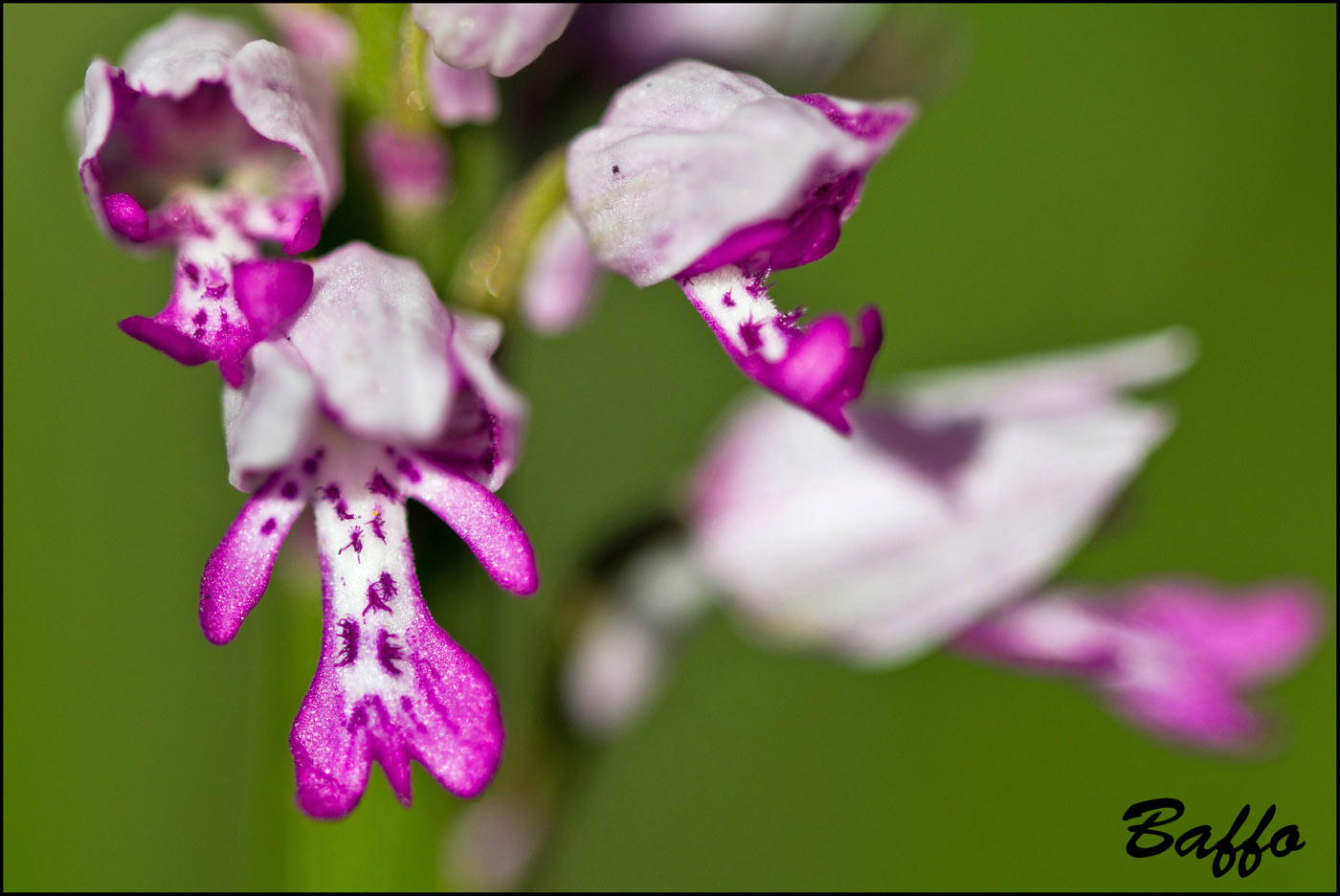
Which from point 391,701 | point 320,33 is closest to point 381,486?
point 391,701

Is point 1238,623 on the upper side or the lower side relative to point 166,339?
lower

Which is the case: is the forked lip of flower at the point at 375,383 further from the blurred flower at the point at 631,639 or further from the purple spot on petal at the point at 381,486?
the blurred flower at the point at 631,639

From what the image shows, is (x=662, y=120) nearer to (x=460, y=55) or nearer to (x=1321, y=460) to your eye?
(x=460, y=55)

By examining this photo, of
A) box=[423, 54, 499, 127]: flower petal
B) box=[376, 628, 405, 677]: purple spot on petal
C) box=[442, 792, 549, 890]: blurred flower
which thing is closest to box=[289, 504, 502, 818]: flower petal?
box=[376, 628, 405, 677]: purple spot on petal

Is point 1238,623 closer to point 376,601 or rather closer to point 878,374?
point 376,601

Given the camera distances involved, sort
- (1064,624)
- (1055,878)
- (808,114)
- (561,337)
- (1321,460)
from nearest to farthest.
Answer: (808,114) < (1064,624) < (1055,878) < (1321,460) < (561,337)

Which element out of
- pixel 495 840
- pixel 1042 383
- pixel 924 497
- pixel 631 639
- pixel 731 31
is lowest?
pixel 495 840

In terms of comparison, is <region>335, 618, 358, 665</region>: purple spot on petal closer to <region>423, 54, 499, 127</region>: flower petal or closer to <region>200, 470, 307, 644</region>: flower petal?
<region>200, 470, 307, 644</region>: flower petal

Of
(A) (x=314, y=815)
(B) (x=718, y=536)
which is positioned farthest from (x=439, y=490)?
(B) (x=718, y=536)
